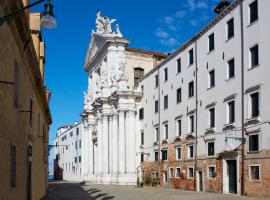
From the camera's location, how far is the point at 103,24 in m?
55.1

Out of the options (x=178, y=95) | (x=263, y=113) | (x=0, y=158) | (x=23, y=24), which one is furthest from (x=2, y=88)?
(x=178, y=95)

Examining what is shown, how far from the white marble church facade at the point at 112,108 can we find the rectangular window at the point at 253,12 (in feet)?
72.9

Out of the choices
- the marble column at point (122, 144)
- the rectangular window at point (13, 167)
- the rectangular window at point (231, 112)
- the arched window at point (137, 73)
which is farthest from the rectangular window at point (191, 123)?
the rectangular window at point (13, 167)

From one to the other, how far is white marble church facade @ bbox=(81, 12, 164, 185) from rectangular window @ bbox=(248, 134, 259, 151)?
22676mm

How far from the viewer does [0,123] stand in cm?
920

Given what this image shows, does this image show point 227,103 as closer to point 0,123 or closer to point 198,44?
point 198,44

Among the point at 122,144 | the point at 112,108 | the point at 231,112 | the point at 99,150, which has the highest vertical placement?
the point at 112,108

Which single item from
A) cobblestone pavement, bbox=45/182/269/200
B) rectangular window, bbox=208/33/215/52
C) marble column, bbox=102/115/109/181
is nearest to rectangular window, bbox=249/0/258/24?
rectangular window, bbox=208/33/215/52

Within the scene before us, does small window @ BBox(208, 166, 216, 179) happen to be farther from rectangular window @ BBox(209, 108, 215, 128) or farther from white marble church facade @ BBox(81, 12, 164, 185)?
white marble church facade @ BBox(81, 12, 164, 185)

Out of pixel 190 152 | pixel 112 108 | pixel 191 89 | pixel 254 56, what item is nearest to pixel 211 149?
pixel 190 152

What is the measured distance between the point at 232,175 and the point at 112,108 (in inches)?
1006

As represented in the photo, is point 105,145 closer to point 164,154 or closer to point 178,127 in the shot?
point 164,154

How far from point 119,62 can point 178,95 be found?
15394mm

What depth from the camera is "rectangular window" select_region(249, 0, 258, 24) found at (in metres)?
25.1
